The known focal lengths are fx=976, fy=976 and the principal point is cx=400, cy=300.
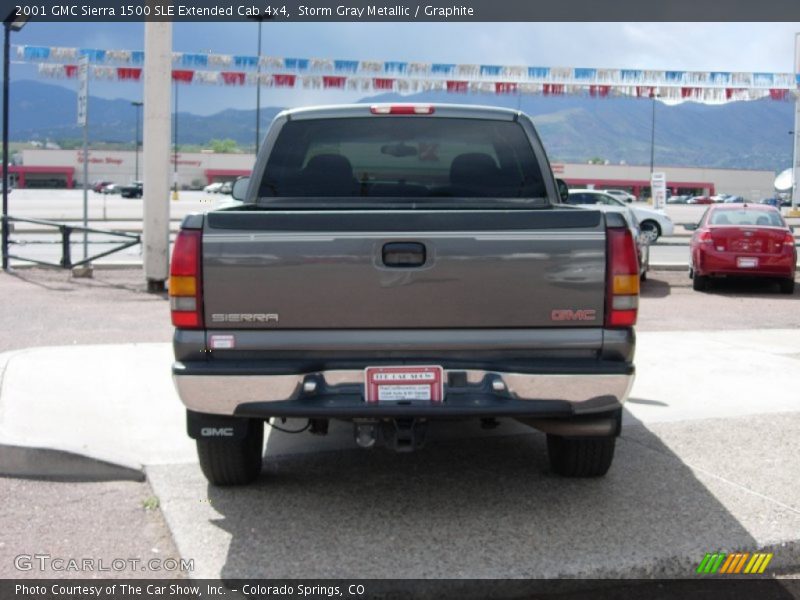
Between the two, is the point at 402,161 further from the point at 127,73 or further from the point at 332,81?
the point at 332,81

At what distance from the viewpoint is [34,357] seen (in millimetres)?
8484

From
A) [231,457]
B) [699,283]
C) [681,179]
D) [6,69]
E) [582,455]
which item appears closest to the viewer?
[231,457]

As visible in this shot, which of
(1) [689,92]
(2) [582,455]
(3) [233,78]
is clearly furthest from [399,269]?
(1) [689,92]

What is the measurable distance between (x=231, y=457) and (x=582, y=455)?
188cm

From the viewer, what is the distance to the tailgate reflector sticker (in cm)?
443

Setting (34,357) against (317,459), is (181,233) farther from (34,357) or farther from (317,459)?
(34,357)

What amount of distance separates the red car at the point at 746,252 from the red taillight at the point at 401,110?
1046 cm

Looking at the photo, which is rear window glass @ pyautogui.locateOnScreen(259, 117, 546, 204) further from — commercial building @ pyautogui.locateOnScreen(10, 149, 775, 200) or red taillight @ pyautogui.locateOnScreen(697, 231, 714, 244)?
commercial building @ pyautogui.locateOnScreen(10, 149, 775, 200)

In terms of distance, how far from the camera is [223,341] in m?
4.43

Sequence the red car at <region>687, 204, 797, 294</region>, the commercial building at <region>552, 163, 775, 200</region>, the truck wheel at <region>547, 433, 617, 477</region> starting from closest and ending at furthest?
the truck wheel at <region>547, 433, 617, 477</region>, the red car at <region>687, 204, 797, 294</region>, the commercial building at <region>552, 163, 775, 200</region>

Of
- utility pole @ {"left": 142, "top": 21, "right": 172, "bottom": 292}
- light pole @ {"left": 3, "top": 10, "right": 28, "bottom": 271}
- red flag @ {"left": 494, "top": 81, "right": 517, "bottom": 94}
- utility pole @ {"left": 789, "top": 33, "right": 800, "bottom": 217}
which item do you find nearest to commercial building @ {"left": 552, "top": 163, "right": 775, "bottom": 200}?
utility pole @ {"left": 789, "top": 33, "right": 800, "bottom": 217}

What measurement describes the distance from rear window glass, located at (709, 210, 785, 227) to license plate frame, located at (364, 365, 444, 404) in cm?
1274

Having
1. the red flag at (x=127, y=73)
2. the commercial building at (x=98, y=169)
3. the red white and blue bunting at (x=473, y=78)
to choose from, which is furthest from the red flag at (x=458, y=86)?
the commercial building at (x=98, y=169)

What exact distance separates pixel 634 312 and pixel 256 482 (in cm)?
229
